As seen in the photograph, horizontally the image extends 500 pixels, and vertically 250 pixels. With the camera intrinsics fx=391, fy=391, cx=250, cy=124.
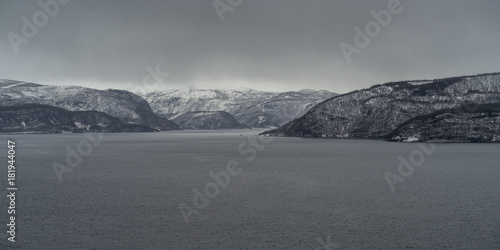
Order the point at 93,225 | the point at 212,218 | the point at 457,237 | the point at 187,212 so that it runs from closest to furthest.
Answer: the point at 457,237 → the point at 93,225 → the point at 212,218 → the point at 187,212

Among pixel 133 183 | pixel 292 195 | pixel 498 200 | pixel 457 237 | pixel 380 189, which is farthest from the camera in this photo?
pixel 133 183

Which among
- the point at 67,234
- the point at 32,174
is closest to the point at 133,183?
the point at 32,174

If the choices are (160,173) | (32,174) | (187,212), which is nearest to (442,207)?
(187,212)

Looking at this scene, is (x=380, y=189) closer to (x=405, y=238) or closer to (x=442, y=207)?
(x=442, y=207)

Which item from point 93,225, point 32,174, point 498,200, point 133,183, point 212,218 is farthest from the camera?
point 32,174

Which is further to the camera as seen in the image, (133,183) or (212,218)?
(133,183)

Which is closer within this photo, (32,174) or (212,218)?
(212,218)

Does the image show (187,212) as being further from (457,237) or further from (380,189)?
(380,189)

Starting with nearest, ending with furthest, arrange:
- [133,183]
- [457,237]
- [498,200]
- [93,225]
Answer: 1. [457,237]
2. [93,225]
3. [498,200]
4. [133,183]
